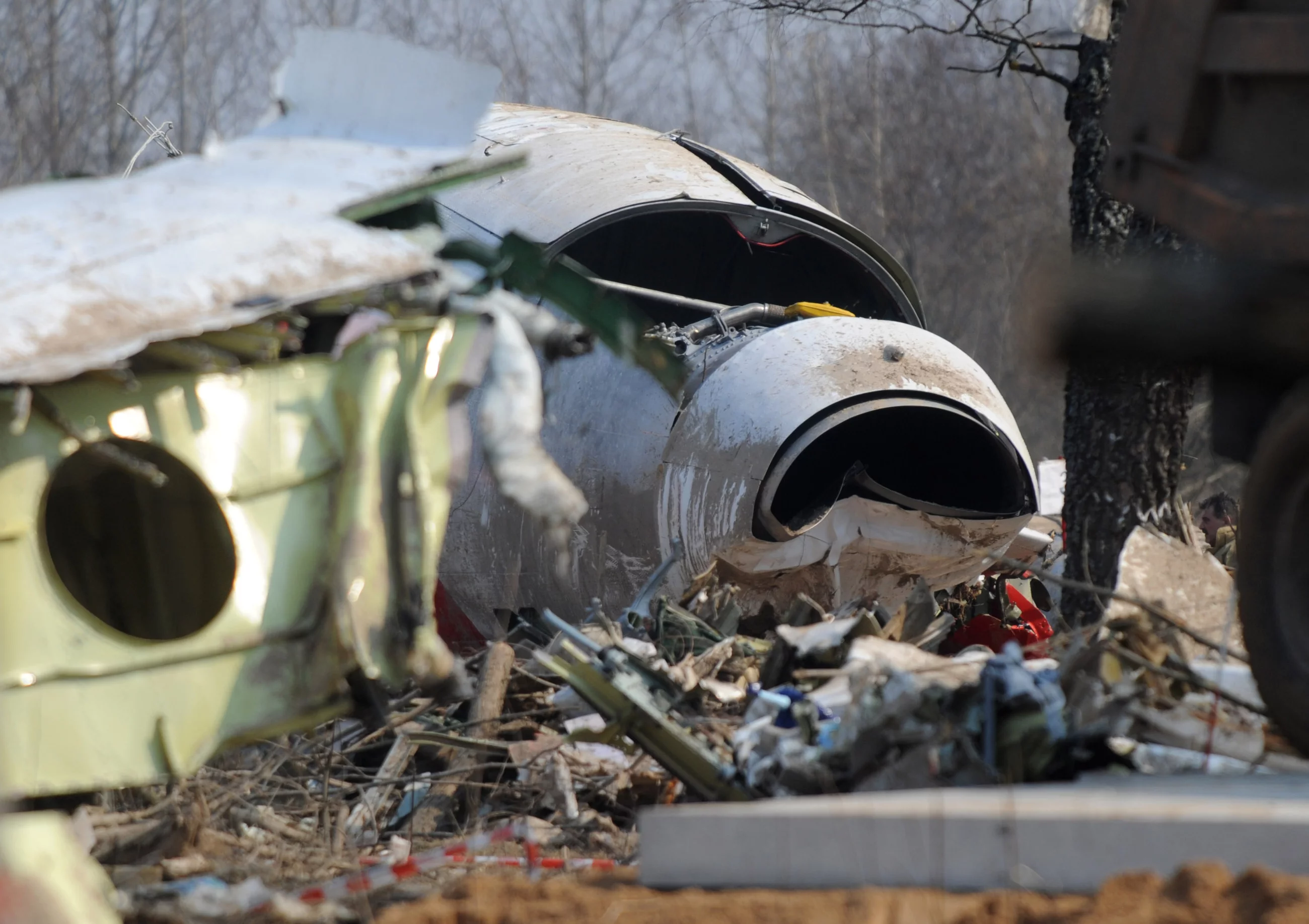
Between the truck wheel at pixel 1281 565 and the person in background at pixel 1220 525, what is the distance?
5639 millimetres

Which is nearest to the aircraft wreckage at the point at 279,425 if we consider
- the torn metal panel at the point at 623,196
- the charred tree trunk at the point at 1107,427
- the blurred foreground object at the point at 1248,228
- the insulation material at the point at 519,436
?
the insulation material at the point at 519,436

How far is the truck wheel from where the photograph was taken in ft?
12.4

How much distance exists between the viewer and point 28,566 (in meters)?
4.00

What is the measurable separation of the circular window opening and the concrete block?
238cm

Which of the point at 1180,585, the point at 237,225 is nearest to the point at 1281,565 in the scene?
the point at 1180,585

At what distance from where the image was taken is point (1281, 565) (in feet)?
12.6

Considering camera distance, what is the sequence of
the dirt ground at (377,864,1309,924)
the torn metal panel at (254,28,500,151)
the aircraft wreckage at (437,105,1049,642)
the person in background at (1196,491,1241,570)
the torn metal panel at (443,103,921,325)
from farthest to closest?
the person in background at (1196,491,1241,570) → the torn metal panel at (443,103,921,325) → the aircraft wreckage at (437,105,1049,642) → the torn metal panel at (254,28,500,151) → the dirt ground at (377,864,1309,924)

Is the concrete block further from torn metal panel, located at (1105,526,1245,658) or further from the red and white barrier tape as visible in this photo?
torn metal panel, located at (1105,526,1245,658)

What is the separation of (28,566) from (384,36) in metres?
2.34

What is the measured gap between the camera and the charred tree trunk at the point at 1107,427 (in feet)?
25.5

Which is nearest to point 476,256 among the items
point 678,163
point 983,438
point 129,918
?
point 129,918

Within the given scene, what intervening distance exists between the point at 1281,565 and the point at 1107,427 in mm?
4141

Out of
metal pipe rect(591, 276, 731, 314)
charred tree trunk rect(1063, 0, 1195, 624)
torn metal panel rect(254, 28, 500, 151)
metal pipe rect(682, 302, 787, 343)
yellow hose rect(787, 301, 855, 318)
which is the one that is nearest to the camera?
torn metal panel rect(254, 28, 500, 151)

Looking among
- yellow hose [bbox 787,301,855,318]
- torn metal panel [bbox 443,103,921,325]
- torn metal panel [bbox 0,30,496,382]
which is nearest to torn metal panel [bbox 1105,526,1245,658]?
torn metal panel [bbox 0,30,496,382]
